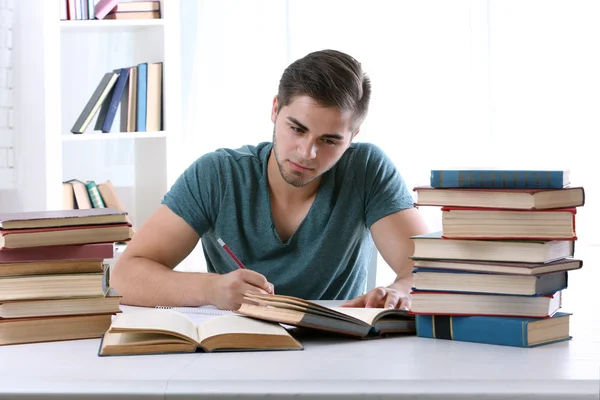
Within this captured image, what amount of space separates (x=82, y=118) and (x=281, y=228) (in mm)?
1688

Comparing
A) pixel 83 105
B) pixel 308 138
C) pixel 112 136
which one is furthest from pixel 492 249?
pixel 83 105

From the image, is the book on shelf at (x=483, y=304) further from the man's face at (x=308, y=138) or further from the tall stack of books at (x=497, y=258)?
the man's face at (x=308, y=138)

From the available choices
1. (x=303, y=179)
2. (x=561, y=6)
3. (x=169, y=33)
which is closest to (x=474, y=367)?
(x=303, y=179)

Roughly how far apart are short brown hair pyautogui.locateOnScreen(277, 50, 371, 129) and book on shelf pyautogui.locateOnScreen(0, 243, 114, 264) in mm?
683

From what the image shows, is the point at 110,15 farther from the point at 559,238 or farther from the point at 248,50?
the point at 559,238

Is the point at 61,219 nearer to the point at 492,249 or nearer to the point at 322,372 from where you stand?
the point at 322,372

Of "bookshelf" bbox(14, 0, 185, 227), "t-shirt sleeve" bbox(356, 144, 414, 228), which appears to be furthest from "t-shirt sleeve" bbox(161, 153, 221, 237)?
"bookshelf" bbox(14, 0, 185, 227)

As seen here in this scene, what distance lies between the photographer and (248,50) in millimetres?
3607

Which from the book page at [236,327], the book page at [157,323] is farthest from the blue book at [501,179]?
the book page at [157,323]

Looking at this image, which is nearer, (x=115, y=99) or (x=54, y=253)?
(x=54, y=253)

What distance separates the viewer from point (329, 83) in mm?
1739

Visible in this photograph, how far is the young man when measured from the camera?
5.72ft

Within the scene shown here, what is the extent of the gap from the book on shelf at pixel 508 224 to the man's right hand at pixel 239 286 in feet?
1.28

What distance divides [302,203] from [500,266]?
0.84 meters
